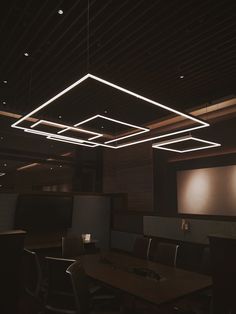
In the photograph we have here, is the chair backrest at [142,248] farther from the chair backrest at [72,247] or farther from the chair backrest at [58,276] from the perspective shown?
the chair backrest at [58,276]

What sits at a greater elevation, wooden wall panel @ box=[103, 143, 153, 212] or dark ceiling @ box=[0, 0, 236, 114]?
dark ceiling @ box=[0, 0, 236, 114]

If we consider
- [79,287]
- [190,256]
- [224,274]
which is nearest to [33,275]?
[79,287]

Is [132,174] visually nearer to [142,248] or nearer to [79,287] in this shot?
[142,248]

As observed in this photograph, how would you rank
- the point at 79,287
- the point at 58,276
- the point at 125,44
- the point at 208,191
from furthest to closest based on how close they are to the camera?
the point at 208,191, the point at 125,44, the point at 58,276, the point at 79,287

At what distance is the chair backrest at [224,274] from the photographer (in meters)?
1.71

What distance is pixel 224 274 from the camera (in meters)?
1.76

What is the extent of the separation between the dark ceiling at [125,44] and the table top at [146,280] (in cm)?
163

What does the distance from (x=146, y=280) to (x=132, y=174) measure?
4.51 m

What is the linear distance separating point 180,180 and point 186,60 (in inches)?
167

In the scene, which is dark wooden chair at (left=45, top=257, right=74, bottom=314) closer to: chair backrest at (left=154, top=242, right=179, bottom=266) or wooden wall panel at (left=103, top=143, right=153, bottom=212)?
chair backrest at (left=154, top=242, right=179, bottom=266)

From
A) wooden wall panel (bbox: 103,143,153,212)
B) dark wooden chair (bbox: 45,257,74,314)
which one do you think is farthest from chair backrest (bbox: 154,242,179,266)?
wooden wall panel (bbox: 103,143,153,212)

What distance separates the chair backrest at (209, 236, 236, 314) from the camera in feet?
5.62

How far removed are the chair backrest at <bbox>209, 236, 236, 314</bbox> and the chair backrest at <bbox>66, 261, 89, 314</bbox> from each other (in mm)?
997

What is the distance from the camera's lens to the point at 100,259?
3.41 meters
